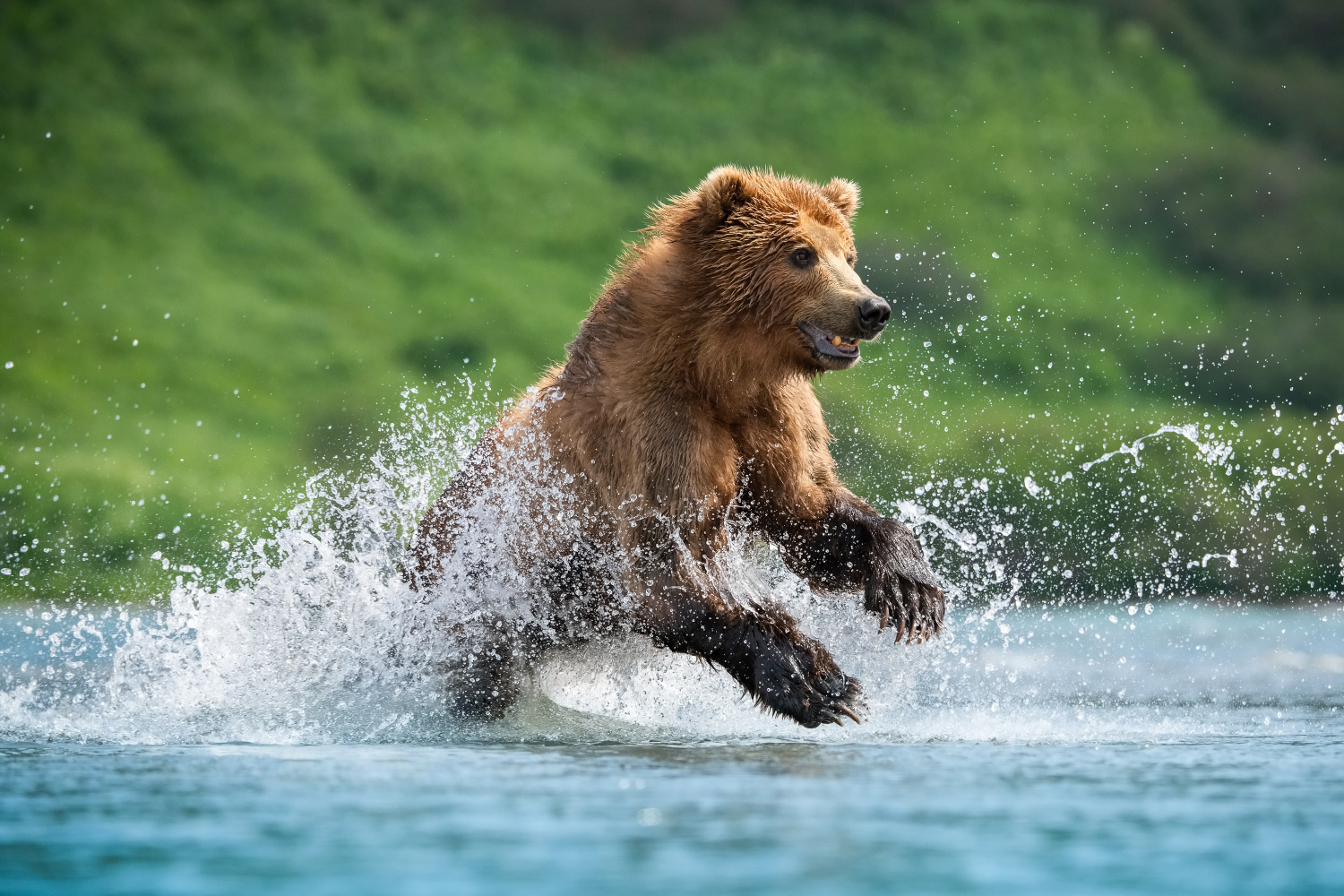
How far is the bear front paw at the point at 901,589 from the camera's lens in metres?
6.43

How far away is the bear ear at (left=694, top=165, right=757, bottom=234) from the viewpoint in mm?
6277

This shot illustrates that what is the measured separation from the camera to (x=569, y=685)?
725 cm

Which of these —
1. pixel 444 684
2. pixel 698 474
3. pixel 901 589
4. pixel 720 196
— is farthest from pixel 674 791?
pixel 720 196

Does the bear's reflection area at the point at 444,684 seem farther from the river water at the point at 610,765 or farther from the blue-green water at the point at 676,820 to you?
the blue-green water at the point at 676,820

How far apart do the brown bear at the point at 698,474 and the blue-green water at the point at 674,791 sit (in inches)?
14.6

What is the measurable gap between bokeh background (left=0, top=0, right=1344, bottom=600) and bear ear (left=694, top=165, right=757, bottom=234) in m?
13.3

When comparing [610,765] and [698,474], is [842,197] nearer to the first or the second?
[698,474]

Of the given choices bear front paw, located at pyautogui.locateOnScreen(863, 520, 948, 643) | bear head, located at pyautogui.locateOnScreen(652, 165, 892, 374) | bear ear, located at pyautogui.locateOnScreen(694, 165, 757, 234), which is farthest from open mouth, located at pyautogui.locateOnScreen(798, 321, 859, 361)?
bear front paw, located at pyautogui.locateOnScreen(863, 520, 948, 643)

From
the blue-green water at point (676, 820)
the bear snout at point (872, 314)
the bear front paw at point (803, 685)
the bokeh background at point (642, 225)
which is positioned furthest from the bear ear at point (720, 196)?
the bokeh background at point (642, 225)

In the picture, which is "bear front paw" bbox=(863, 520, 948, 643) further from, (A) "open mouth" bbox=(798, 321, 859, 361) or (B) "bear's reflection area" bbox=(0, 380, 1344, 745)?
(A) "open mouth" bbox=(798, 321, 859, 361)

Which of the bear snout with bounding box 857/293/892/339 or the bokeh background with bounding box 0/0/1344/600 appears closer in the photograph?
the bear snout with bounding box 857/293/892/339

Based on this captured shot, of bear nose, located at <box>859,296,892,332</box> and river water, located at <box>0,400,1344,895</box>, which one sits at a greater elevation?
bear nose, located at <box>859,296,892,332</box>

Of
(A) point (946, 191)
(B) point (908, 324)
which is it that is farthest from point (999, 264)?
(B) point (908, 324)

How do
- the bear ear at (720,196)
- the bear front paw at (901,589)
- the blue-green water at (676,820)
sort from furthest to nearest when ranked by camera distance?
the bear front paw at (901,589) < the bear ear at (720,196) < the blue-green water at (676,820)
